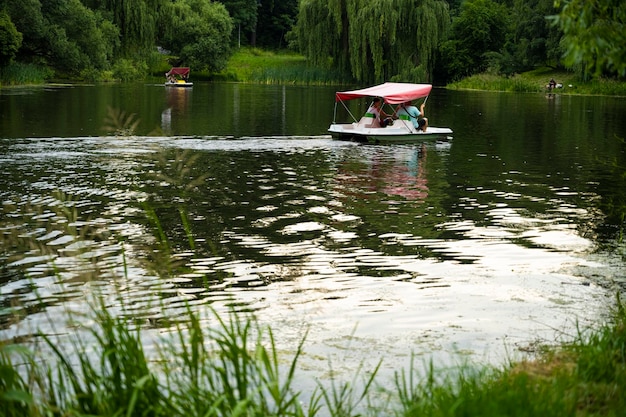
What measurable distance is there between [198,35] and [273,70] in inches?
284

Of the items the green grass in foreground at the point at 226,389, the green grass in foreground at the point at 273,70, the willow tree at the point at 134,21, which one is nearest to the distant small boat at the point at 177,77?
the willow tree at the point at 134,21

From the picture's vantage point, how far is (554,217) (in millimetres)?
14602

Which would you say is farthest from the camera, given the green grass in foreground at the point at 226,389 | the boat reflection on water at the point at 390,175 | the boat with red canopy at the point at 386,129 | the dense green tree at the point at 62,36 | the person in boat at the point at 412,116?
the dense green tree at the point at 62,36

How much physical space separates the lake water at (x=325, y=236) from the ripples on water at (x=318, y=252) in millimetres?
35

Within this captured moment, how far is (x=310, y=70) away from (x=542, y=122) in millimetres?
36751

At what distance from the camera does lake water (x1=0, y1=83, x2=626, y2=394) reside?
26.6 ft

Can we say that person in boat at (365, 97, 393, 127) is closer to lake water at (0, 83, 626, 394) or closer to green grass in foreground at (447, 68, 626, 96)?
lake water at (0, 83, 626, 394)

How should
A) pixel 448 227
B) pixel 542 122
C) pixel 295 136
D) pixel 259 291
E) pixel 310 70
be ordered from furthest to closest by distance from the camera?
pixel 310 70
pixel 542 122
pixel 295 136
pixel 448 227
pixel 259 291

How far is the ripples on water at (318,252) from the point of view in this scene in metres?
8.12

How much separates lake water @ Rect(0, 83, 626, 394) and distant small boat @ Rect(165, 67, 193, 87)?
3408 cm

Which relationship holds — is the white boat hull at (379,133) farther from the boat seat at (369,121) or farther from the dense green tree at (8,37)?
the dense green tree at (8,37)

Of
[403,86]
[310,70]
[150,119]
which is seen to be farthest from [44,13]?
[403,86]

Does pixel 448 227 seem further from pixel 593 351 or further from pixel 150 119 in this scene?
pixel 150 119

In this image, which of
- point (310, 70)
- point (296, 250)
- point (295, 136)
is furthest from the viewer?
point (310, 70)
